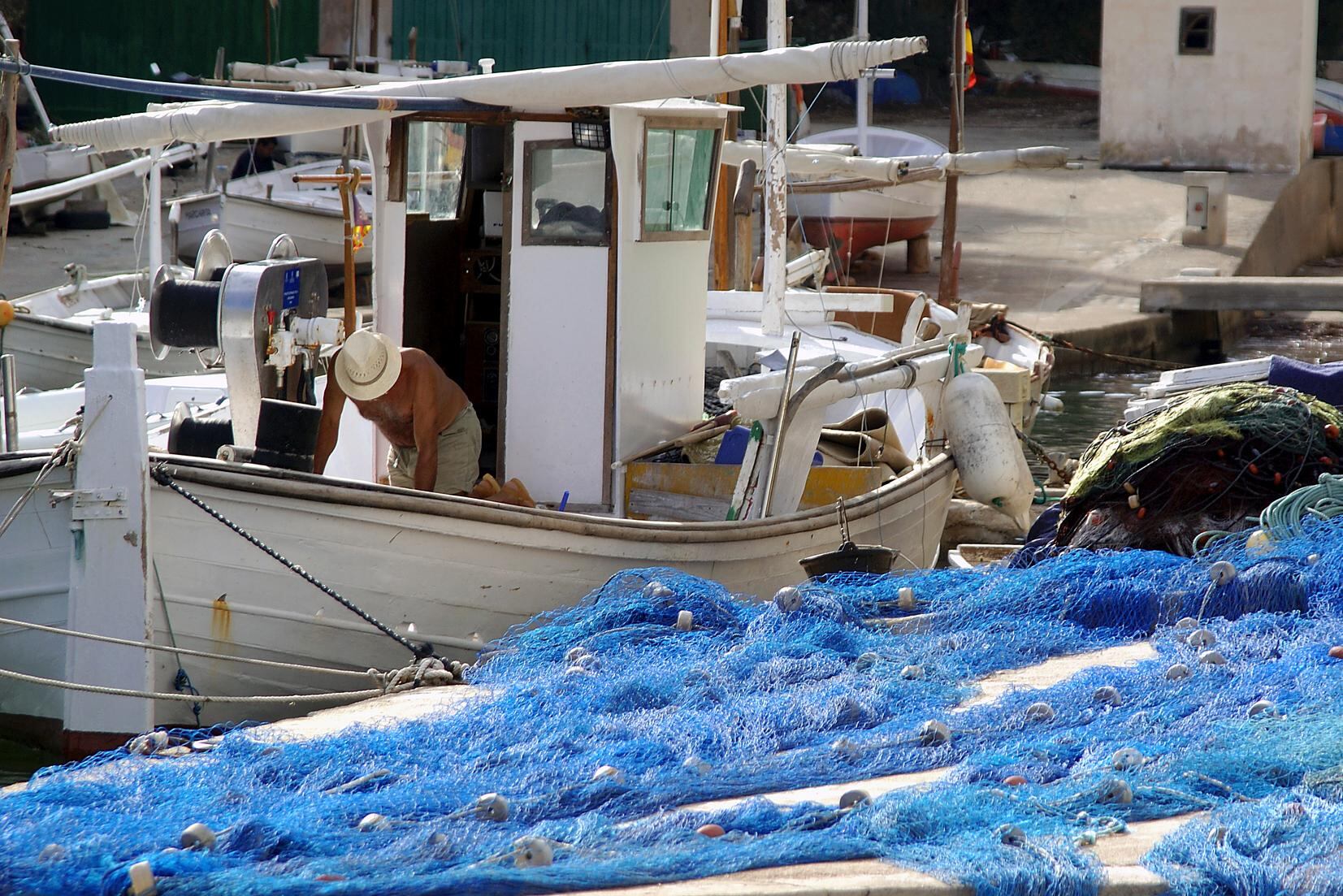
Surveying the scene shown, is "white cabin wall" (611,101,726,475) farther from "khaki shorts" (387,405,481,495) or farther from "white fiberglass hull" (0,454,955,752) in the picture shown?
"white fiberglass hull" (0,454,955,752)

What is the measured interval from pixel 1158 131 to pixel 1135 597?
18833mm

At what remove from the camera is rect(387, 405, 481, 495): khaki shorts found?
298 inches

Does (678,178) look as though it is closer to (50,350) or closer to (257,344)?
(257,344)

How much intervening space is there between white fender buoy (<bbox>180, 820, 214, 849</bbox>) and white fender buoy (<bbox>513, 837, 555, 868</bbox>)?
80 cm

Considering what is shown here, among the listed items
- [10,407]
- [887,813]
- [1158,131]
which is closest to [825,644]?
[887,813]

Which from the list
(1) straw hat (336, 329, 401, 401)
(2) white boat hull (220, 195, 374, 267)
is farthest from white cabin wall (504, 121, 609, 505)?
(2) white boat hull (220, 195, 374, 267)

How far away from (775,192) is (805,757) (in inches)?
307

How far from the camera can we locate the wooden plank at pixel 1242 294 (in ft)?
52.0

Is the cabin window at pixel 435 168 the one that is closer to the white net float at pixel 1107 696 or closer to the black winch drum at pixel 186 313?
the black winch drum at pixel 186 313

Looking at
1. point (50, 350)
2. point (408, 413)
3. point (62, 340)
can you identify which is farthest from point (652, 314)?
point (50, 350)

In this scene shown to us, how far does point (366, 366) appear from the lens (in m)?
6.75

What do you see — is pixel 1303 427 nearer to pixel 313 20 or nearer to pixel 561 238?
pixel 561 238

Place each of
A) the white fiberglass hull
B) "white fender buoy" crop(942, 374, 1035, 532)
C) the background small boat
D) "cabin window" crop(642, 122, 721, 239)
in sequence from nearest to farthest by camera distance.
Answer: the white fiberglass hull → "cabin window" crop(642, 122, 721, 239) → "white fender buoy" crop(942, 374, 1035, 532) → the background small boat

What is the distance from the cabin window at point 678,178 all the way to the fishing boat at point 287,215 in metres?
11.5
